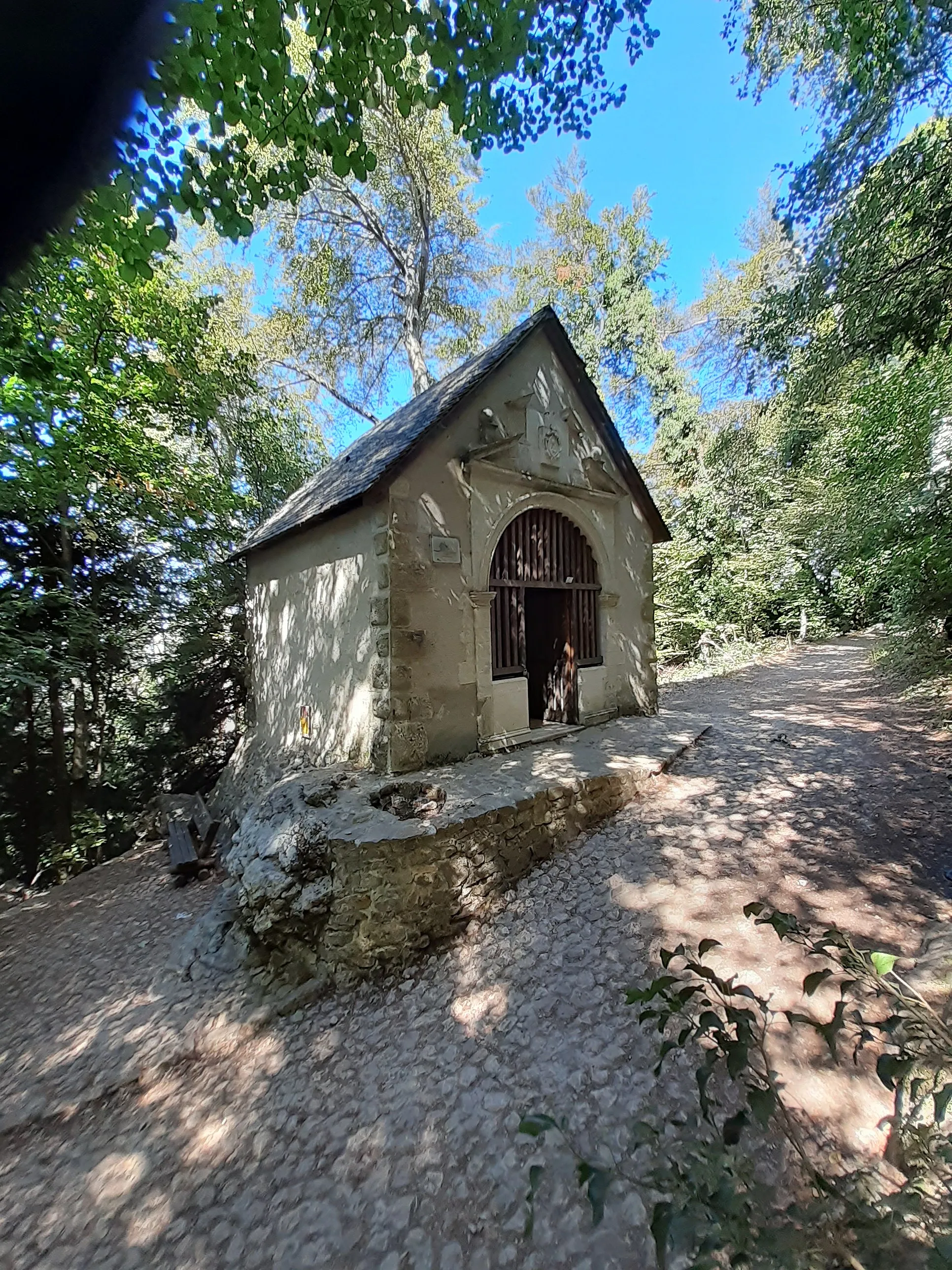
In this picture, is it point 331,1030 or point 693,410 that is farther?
point 693,410

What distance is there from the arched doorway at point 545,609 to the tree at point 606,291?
1325cm

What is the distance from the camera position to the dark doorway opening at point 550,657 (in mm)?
7918

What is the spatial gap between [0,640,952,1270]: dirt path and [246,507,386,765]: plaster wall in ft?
8.84

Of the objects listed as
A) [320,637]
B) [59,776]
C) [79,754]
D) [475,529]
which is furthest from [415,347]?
[59,776]

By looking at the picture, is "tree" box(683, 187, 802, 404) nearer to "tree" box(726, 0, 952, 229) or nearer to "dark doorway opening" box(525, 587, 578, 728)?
"tree" box(726, 0, 952, 229)

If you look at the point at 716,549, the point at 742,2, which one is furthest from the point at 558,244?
the point at 742,2

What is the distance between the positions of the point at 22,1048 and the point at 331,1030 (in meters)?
2.74

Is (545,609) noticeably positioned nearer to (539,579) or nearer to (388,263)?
(539,579)

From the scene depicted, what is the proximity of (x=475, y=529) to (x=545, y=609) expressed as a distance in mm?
2423

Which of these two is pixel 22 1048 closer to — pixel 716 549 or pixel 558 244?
pixel 716 549

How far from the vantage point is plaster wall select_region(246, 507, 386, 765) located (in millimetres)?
6137

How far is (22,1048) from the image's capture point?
419 centimetres

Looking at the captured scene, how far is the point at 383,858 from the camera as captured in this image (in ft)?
13.1

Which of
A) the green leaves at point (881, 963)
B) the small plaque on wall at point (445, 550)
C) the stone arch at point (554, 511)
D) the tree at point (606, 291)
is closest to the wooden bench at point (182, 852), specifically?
the small plaque on wall at point (445, 550)
